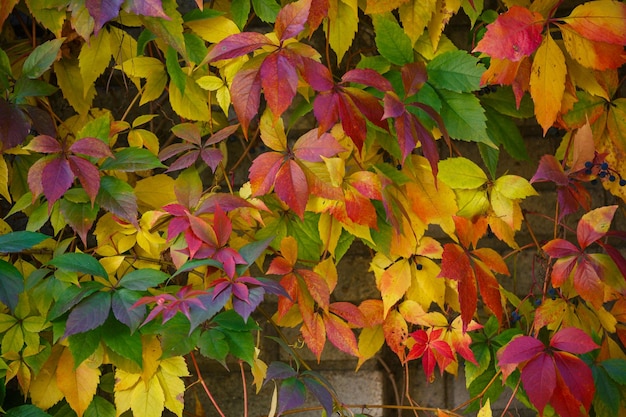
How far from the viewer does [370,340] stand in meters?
1.60

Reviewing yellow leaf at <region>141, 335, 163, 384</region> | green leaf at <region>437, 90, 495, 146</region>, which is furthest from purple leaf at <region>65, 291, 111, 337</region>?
green leaf at <region>437, 90, 495, 146</region>

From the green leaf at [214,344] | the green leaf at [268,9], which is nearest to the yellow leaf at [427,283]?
the green leaf at [214,344]

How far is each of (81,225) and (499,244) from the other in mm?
867

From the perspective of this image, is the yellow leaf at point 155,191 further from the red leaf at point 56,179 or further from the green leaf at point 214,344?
the green leaf at point 214,344

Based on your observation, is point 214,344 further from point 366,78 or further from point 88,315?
point 366,78

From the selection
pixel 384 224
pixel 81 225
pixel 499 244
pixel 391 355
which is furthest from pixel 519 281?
Result: pixel 81 225

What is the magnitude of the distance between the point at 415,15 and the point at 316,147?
0.31m

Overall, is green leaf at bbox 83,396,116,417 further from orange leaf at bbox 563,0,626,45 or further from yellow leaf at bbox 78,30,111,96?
orange leaf at bbox 563,0,626,45

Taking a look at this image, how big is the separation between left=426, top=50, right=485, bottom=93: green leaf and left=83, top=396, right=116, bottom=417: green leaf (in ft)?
2.71

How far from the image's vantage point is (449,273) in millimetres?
1369

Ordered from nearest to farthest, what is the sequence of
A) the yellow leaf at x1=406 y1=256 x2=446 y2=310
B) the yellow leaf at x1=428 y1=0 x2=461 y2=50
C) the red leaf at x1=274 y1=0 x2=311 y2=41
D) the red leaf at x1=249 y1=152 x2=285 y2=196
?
the red leaf at x1=274 y1=0 x2=311 y2=41 → the red leaf at x1=249 y1=152 x2=285 y2=196 → the yellow leaf at x1=428 y1=0 x2=461 y2=50 → the yellow leaf at x1=406 y1=256 x2=446 y2=310

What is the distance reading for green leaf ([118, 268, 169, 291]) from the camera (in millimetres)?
1318

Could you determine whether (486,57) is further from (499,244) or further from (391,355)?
(391,355)

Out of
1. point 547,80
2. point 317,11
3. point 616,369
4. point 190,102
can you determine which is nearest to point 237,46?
point 317,11
